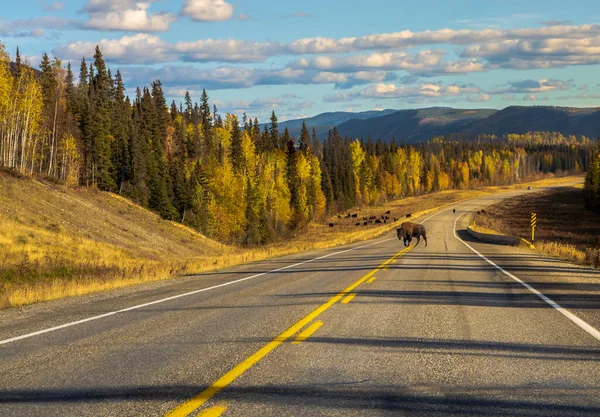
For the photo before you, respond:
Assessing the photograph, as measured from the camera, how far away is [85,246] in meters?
36.5

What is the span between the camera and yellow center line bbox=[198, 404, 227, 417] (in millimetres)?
4488

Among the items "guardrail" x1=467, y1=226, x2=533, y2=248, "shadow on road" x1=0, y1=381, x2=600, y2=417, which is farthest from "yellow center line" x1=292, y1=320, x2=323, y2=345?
"guardrail" x1=467, y1=226, x2=533, y2=248

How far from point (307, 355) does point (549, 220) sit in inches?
3427

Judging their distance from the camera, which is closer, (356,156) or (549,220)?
(549,220)

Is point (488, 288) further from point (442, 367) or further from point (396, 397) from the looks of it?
point (396, 397)

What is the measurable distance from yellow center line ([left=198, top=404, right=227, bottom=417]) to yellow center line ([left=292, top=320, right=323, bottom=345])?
2.40 metres

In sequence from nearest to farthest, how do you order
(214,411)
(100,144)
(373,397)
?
(214,411), (373,397), (100,144)

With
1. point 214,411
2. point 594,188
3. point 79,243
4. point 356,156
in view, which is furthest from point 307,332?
point 356,156

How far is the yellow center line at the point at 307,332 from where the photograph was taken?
717 cm

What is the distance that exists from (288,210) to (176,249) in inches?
1599

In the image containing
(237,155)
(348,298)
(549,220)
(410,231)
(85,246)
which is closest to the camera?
(348,298)

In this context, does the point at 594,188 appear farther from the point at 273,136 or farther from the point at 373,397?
the point at 373,397

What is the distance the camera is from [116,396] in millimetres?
5004

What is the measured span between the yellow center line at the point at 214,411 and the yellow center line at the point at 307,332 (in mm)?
2402
